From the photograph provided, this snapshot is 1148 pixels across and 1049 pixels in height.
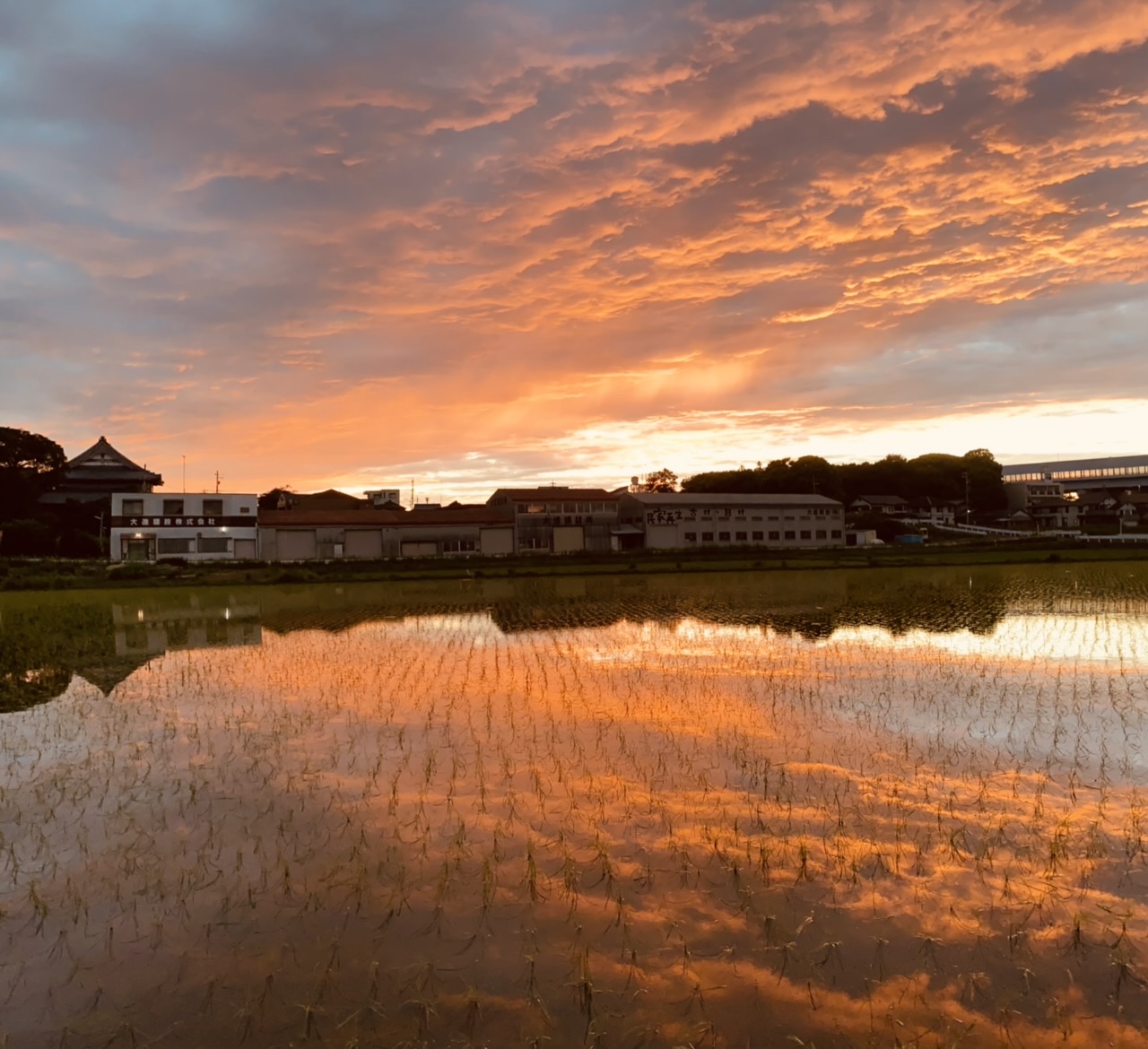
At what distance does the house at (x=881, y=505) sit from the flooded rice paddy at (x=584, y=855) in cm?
9325

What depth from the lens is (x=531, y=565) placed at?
176 ft

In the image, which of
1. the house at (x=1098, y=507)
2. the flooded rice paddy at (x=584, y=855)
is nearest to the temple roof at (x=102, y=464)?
the flooded rice paddy at (x=584, y=855)

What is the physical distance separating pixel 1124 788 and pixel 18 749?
14619mm

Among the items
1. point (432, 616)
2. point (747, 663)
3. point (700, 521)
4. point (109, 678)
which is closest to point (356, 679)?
point (109, 678)

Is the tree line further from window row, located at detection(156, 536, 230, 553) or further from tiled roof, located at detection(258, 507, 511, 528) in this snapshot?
window row, located at detection(156, 536, 230, 553)

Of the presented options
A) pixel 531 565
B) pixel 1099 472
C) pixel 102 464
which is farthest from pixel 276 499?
pixel 1099 472

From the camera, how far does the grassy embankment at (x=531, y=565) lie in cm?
4453

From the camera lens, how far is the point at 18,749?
1143 cm

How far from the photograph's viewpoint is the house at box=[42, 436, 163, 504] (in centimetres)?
7644

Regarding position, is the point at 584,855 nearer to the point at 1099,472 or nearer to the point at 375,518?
the point at 375,518

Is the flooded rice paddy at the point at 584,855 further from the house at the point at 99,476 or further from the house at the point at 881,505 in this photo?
the house at the point at 881,505

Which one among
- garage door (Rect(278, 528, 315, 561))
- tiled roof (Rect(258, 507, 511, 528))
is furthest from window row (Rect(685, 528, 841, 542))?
garage door (Rect(278, 528, 315, 561))

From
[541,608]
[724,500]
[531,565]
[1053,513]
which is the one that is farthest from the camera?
[1053,513]

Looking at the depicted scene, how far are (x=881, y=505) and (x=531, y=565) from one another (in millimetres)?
71977
